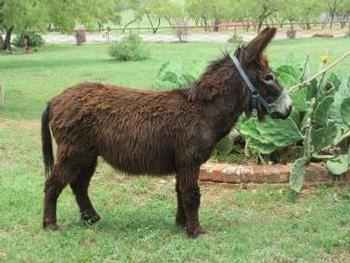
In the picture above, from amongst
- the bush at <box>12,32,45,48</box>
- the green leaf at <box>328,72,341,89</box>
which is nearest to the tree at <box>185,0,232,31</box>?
the bush at <box>12,32,45,48</box>

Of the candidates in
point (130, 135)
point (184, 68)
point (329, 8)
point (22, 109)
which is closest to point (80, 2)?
point (22, 109)

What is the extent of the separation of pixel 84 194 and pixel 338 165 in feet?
9.20

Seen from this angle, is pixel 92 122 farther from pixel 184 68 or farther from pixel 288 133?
pixel 184 68

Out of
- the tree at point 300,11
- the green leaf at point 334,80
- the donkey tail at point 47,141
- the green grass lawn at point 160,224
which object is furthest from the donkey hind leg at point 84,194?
the tree at point 300,11

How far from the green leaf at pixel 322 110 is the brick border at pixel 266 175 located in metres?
0.49

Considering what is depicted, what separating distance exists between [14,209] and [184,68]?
10.9ft

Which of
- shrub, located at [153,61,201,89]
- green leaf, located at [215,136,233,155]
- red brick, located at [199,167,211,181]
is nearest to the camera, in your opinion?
red brick, located at [199,167,211,181]

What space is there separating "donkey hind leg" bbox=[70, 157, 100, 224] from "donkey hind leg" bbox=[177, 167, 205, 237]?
0.90 meters

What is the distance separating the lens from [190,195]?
18.1 feet

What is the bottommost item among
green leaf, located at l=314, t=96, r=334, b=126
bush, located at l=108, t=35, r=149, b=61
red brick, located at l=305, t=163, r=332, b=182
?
bush, located at l=108, t=35, r=149, b=61

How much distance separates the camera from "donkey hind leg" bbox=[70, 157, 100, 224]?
5906 mm

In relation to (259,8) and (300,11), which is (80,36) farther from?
(300,11)

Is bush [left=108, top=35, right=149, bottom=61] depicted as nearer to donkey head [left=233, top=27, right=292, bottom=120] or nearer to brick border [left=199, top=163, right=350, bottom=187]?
brick border [left=199, top=163, right=350, bottom=187]

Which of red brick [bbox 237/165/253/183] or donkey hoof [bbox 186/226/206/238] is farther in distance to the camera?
red brick [bbox 237/165/253/183]
